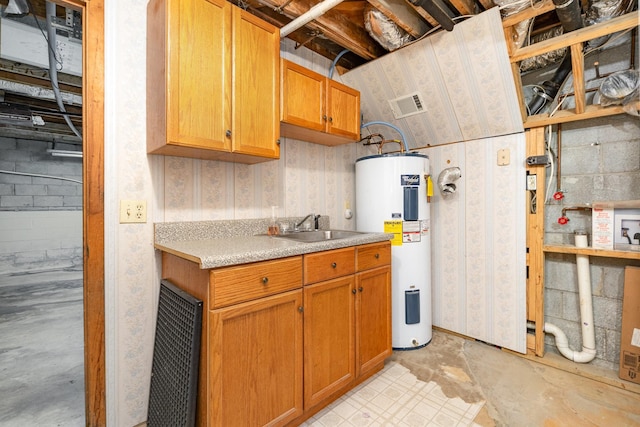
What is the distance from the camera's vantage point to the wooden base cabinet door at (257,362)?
118cm

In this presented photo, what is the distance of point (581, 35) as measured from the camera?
1740 mm

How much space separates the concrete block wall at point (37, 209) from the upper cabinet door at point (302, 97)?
18.9 ft

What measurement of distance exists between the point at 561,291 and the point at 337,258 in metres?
1.88

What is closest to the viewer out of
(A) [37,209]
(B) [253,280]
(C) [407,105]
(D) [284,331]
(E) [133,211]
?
(B) [253,280]

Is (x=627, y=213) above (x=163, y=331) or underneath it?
above

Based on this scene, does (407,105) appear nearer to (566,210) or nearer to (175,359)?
(566,210)

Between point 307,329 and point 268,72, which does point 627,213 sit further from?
point 268,72

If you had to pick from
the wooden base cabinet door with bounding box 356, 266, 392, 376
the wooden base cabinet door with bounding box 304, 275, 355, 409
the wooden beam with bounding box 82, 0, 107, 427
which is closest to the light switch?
the wooden base cabinet door with bounding box 356, 266, 392, 376

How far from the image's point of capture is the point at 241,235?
6.29ft

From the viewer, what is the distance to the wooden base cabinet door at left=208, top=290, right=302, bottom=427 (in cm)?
118

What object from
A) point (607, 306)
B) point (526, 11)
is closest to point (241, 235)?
point (526, 11)

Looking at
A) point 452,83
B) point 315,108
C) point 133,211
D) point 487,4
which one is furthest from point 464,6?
point 133,211

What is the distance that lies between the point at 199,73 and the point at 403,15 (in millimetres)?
1357

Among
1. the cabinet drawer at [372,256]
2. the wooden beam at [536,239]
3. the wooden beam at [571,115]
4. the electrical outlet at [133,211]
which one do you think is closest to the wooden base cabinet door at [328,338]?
the cabinet drawer at [372,256]
